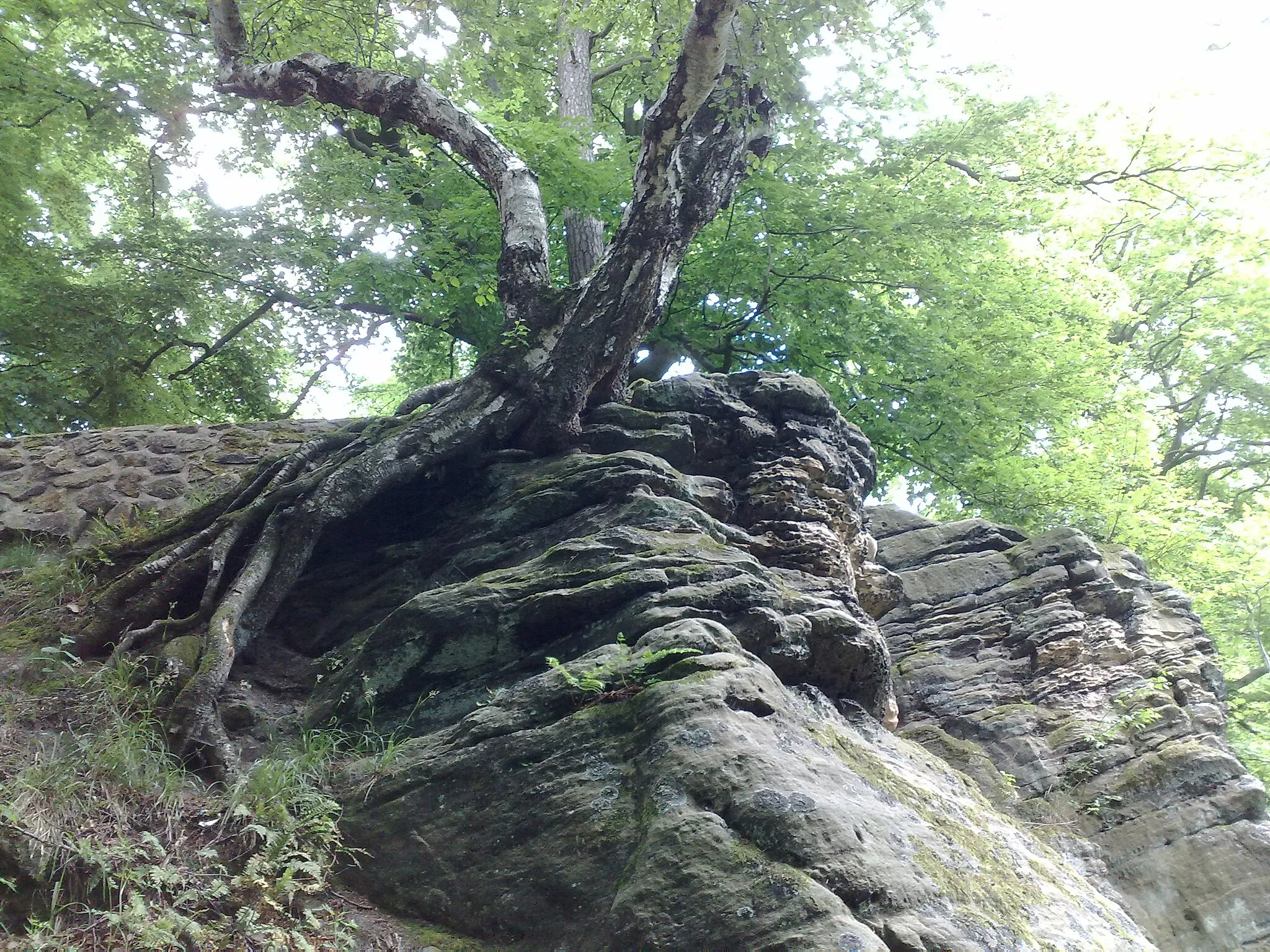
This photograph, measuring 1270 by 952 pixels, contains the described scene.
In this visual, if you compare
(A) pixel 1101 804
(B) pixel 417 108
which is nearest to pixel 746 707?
(A) pixel 1101 804

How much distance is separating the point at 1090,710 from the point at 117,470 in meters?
9.02

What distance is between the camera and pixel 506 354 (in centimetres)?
698

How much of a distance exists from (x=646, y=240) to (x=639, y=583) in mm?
3186

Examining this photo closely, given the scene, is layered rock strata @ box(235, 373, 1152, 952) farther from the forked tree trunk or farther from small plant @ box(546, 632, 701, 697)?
the forked tree trunk

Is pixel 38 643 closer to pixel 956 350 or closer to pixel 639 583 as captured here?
pixel 639 583

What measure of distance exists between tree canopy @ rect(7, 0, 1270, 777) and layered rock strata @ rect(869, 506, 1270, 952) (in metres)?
2.09

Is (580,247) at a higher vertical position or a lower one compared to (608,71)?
lower

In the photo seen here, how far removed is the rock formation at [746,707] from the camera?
3.46m

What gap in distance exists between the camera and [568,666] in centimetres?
450

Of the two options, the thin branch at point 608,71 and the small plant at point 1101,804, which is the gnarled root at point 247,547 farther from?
the thin branch at point 608,71

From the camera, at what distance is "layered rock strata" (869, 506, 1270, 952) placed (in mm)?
5680

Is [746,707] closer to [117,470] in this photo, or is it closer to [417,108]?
[417,108]

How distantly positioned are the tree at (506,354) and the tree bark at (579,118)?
1701mm

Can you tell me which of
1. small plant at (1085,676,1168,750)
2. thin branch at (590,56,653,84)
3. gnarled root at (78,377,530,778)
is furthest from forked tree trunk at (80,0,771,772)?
thin branch at (590,56,653,84)
